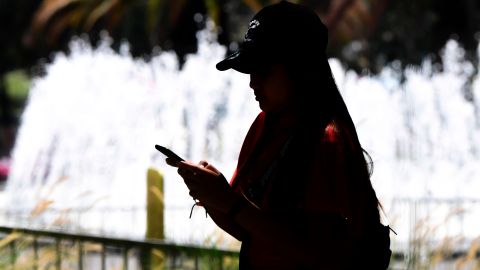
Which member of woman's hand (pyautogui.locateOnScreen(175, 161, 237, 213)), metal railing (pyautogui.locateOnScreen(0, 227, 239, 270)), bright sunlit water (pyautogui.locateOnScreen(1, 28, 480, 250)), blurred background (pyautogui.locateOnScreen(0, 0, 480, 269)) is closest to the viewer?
woman's hand (pyautogui.locateOnScreen(175, 161, 237, 213))

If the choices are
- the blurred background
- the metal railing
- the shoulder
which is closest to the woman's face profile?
the shoulder

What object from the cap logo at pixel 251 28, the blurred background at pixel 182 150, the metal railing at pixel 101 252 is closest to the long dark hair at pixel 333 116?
the cap logo at pixel 251 28

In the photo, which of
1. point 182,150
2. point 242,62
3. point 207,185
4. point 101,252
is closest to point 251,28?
point 242,62

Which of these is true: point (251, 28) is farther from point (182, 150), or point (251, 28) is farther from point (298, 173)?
point (182, 150)

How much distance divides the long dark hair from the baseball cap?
1.0 inches

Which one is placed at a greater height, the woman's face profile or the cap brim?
the cap brim

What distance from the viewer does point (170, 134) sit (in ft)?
36.7

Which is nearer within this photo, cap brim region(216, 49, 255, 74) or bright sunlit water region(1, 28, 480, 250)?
cap brim region(216, 49, 255, 74)

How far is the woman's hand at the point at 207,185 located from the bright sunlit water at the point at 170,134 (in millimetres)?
5373

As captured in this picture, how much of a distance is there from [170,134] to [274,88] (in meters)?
8.97

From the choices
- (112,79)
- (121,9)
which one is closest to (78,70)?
(112,79)

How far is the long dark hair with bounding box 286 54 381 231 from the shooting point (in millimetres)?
2174

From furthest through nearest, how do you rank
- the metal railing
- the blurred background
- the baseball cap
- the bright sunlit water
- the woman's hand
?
the bright sunlit water < the blurred background < the metal railing < the baseball cap < the woman's hand

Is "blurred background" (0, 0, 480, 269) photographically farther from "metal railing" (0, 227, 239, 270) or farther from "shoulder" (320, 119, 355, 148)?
"shoulder" (320, 119, 355, 148)
